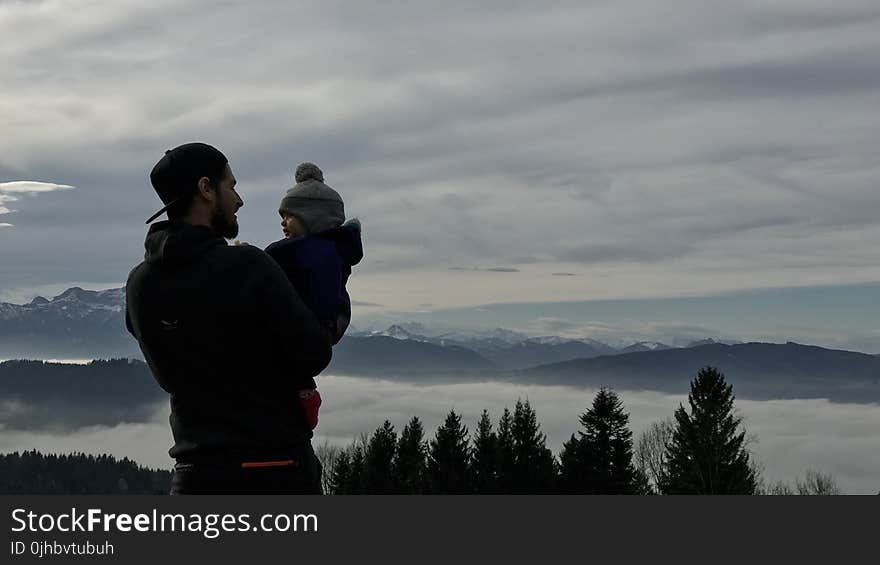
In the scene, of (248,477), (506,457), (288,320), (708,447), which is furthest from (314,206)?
(506,457)

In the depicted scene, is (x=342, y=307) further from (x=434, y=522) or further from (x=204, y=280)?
(x=434, y=522)

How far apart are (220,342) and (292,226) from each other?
0.76 m

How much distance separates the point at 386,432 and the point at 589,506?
8235cm

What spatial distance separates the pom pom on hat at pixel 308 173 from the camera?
4465mm

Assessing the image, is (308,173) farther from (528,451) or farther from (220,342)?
(528,451)

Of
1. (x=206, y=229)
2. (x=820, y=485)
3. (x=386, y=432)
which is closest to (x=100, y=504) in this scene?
(x=206, y=229)

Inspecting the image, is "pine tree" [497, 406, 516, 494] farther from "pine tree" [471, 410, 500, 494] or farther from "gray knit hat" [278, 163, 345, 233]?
"gray knit hat" [278, 163, 345, 233]

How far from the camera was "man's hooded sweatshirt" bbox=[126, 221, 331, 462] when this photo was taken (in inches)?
146

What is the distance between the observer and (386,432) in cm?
8669

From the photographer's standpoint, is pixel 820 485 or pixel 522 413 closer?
pixel 522 413

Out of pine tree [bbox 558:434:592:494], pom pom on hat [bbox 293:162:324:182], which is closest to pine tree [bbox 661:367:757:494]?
pine tree [bbox 558:434:592:494]

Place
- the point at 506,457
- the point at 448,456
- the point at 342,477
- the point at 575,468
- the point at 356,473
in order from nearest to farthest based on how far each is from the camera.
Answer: the point at 575,468
the point at 506,457
the point at 448,456
the point at 356,473
the point at 342,477

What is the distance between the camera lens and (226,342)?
378 cm

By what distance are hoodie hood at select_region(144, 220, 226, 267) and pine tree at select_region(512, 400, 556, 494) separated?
74.0 metres
